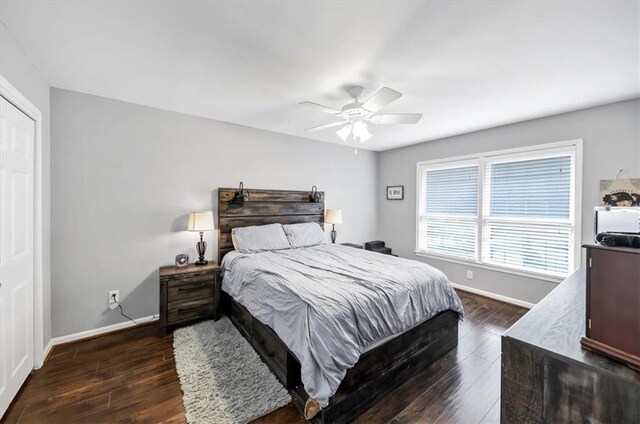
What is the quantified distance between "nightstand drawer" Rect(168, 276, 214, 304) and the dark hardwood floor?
0.41 meters

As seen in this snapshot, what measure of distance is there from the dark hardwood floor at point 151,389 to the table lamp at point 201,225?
0.97 m

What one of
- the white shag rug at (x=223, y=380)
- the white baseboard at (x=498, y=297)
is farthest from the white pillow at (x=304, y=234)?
the white baseboard at (x=498, y=297)

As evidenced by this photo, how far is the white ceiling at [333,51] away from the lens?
61.7 inches

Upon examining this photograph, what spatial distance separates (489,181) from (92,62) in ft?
15.7

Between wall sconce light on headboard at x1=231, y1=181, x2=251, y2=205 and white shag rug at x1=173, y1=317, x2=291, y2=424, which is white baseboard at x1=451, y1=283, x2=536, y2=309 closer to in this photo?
white shag rug at x1=173, y1=317, x2=291, y2=424

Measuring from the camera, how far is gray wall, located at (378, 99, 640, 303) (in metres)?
2.83

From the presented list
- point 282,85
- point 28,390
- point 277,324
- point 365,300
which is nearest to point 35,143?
point 28,390

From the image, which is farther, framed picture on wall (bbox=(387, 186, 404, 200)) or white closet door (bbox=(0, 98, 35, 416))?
framed picture on wall (bbox=(387, 186, 404, 200))

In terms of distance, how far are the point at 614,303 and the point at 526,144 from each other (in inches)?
136

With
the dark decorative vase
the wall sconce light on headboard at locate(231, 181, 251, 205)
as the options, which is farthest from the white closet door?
the wall sconce light on headboard at locate(231, 181, 251, 205)

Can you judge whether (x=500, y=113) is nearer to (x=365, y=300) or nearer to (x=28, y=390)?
(x=365, y=300)

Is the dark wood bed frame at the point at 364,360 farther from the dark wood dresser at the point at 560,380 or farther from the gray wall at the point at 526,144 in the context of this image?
the gray wall at the point at 526,144

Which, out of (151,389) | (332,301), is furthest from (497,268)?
(151,389)

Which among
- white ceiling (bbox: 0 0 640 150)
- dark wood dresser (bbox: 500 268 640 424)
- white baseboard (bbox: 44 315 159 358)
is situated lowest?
white baseboard (bbox: 44 315 159 358)
